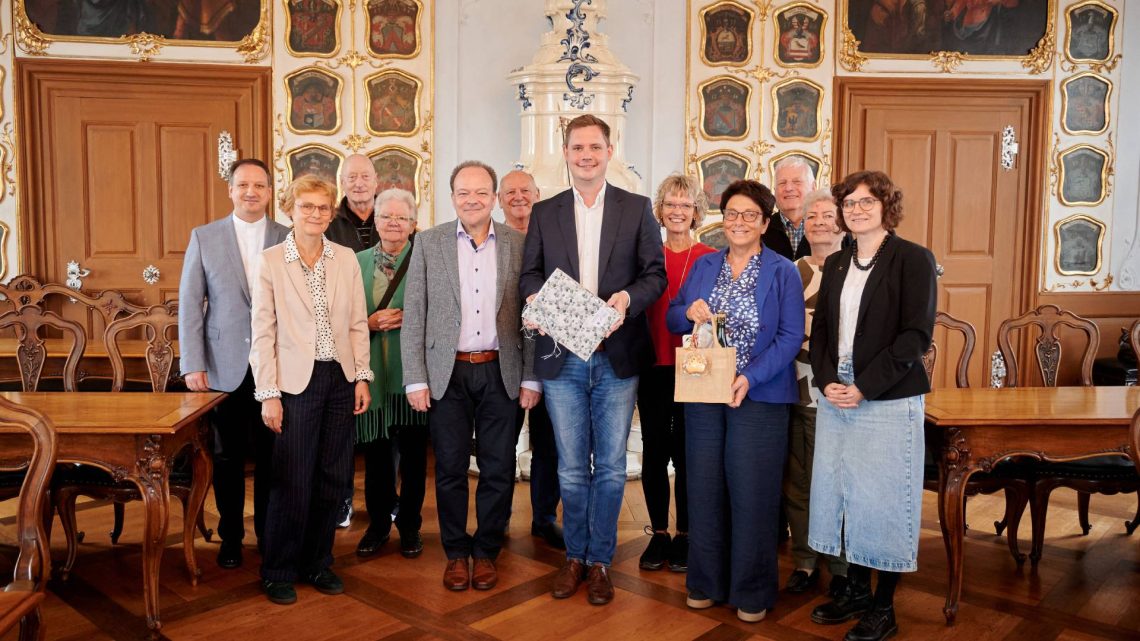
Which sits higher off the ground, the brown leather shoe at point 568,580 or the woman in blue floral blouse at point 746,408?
the woman in blue floral blouse at point 746,408

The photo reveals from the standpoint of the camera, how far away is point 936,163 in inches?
262

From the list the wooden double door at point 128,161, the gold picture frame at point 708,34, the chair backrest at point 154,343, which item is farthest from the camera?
the gold picture frame at point 708,34

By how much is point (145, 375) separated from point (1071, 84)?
664 cm

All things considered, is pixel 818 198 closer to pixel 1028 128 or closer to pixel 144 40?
Result: pixel 1028 128

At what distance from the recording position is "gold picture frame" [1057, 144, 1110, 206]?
6.62m

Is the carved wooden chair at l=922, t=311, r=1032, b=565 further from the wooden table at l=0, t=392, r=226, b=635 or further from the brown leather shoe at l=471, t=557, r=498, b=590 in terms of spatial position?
the wooden table at l=0, t=392, r=226, b=635

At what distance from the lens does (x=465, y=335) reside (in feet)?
10.6

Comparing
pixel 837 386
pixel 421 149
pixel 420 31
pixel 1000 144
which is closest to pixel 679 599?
pixel 837 386

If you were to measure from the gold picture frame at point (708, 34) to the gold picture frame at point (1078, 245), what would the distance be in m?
2.68

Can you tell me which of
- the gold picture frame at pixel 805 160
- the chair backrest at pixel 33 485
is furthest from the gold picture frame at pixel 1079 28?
the chair backrest at pixel 33 485

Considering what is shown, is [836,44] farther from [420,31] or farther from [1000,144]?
[420,31]

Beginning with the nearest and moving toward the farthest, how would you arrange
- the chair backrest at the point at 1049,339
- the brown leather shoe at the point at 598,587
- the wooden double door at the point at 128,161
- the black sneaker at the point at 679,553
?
the brown leather shoe at the point at 598,587, the black sneaker at the point at 679,553, the chair backrest at the point at 1049,339, the wooden double door at the point at 128,161

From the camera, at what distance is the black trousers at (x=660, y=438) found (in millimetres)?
3492

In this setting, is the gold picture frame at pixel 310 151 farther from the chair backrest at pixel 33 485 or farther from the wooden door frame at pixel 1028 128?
the chair backrest at pixel 33 485
